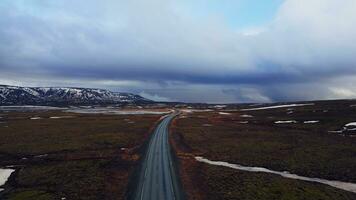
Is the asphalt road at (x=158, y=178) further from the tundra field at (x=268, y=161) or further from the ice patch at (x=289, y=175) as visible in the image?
the ice patch at (x=289, y=175)

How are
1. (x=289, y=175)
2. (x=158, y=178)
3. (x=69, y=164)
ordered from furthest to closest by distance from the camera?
1. (x=69, y=164)
2. (x=289, y=175)
3. (x=158, y=178)

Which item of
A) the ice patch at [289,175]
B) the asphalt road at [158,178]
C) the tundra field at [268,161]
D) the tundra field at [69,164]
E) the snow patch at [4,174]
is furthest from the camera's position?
the snow patch at [4,174]

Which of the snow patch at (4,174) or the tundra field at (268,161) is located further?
the snow patch at (4,174)

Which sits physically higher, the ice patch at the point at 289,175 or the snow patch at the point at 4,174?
the ice patch at the point at 289,175

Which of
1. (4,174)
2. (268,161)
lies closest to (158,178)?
(268,161)

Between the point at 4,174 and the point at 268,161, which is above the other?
the point at 268,161

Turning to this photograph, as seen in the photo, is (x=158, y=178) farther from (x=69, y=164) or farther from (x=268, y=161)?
(x=268, y=161)

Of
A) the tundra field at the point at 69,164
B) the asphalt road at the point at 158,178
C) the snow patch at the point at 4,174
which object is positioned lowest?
the snow patch at the point at 4,174

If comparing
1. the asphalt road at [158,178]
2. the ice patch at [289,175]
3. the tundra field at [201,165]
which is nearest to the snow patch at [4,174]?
the tundra field at [201,165]

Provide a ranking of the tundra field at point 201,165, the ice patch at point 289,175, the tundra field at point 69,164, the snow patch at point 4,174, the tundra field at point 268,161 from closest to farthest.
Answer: the tundra field at point 268,161, the tundra field at point 201,165, the tundra field at point 69,164, the ice patch at point 289,175, the snow patch at point 4,174

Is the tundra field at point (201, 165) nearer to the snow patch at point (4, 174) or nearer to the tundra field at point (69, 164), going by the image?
the tundra field at point (69, 164)
